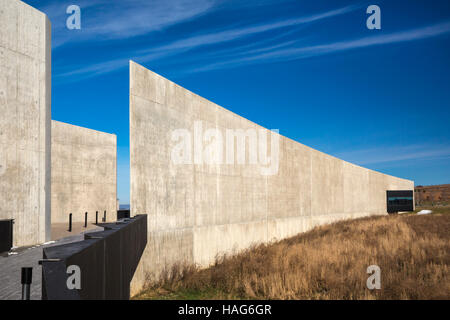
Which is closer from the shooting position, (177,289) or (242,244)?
(177,289)

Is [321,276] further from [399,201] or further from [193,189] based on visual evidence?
[399,201]

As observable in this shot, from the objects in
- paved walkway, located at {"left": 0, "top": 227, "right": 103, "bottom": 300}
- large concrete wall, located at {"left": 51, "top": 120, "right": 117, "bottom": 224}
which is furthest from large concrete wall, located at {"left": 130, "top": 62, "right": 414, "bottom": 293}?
large concrete wall, located at {"left": 51, "top": 120, "right": 117, "bottom": 224}

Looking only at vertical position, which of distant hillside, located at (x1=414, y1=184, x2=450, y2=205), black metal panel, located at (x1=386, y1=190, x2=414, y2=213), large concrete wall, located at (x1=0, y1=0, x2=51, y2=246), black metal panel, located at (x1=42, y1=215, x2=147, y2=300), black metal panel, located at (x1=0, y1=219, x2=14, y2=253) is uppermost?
large concrete wall, located at (x1=0, y1=0, x2=51, y2=246)

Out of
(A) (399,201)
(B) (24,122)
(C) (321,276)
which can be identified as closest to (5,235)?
(B) (24,122)

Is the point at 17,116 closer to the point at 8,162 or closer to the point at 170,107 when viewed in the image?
the point at 8,162

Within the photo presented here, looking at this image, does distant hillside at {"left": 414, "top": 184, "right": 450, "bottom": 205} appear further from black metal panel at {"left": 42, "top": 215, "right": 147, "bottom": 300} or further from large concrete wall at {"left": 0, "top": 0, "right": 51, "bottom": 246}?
black metal panel at {"left": 42, "top": 215, "right": 147, "bottom": 300}

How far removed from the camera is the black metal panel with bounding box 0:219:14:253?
9984 mm

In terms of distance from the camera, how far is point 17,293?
568 cm

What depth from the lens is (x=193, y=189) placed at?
12.4 m

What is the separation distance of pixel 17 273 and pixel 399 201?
46.8 metres

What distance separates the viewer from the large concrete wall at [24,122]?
1177 centimetres

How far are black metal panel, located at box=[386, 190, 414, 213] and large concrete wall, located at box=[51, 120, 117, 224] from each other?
33551 mm

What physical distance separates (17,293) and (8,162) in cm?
738
